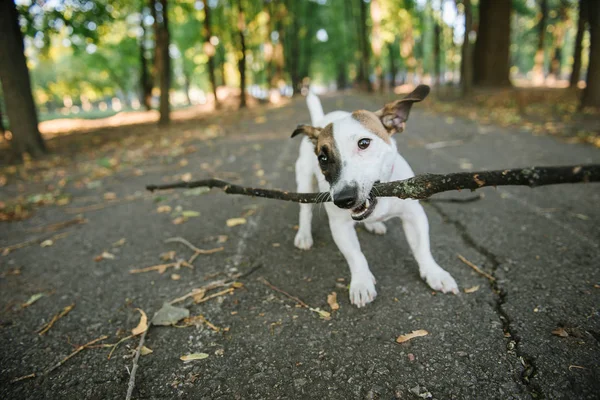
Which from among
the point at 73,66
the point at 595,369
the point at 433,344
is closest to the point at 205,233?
the point at 433,344

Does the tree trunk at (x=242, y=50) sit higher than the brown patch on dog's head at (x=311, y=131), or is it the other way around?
the tree trunk at (x=242, y=50)

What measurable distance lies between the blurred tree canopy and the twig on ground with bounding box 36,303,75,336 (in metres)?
9.53

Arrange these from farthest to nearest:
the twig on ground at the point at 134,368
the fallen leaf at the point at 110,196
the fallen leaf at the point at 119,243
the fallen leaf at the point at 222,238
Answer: the fallen leaf at the point at 110,196
the fallen leaf at the point at 119,243
the fallen leaf at the point at 222,238
the twig on ground at the point at 134,368

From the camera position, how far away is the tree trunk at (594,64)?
796cm

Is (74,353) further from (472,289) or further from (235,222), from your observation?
(472,289)

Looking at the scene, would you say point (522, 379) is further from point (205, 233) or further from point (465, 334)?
point (205, 233)

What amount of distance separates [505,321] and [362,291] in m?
0.92

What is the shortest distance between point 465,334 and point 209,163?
648 centimetres

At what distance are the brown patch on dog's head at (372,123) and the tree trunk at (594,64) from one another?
29.7 feet

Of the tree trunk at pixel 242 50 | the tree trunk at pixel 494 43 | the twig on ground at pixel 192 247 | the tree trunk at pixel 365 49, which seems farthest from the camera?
the tree trunk at pixel 365 49

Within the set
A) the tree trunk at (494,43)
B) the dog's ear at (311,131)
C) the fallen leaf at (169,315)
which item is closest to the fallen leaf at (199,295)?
the fallen leaf at (169,315)

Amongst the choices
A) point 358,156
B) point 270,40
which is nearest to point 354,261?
point 358,156

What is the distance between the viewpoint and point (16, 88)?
30.2 feet

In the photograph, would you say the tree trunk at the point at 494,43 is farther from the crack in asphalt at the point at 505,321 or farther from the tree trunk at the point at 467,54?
the crack in asphalt at the point at 505,321
